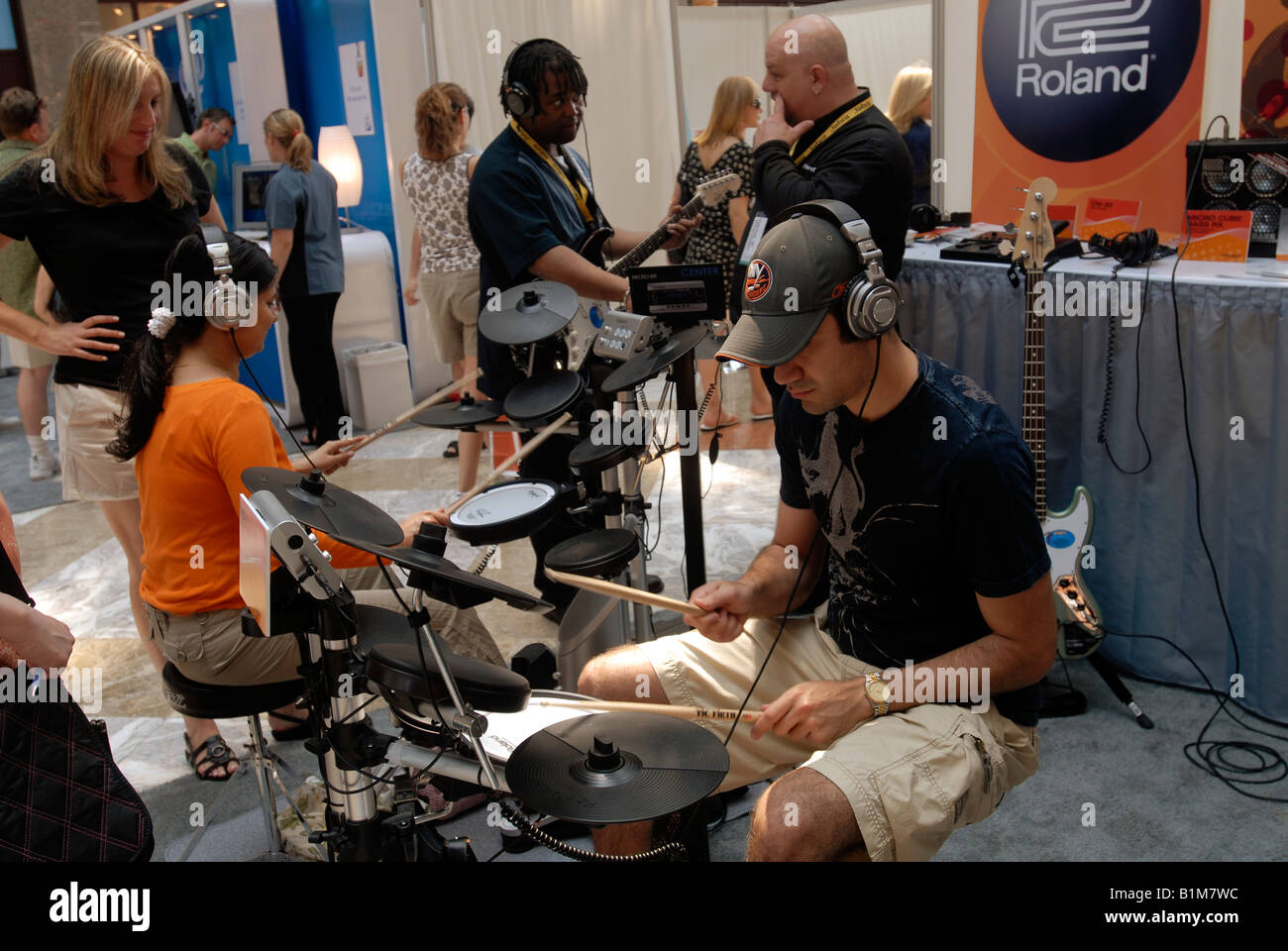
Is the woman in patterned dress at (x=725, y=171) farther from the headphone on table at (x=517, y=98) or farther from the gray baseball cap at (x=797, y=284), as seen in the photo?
the gray baseball cap at (x=797, y=284)

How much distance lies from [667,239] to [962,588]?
5.26ft

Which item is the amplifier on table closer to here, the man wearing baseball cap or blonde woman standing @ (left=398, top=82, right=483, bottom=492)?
the man wearing baseball cap

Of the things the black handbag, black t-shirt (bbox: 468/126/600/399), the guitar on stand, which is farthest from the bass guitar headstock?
the black handbag

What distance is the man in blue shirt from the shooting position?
2.90 m

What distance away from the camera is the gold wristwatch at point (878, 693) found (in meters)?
1.65

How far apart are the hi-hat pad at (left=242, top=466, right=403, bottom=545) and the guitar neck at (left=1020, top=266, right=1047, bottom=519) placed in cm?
199

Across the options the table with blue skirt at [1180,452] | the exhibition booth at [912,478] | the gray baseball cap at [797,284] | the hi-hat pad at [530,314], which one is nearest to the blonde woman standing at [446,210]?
the exhibition booth at [912,478]

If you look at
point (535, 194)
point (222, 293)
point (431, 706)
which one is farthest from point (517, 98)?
point (431, 706)

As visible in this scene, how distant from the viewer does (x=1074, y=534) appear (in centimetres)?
294

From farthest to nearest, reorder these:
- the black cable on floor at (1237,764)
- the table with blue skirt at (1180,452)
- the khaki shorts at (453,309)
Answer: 1. the khaki shorts at (453,309)
2. the table with blue skirt at (1180,452)
3. the black cable on floor at (1237,764)

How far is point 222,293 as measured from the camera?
2004mm

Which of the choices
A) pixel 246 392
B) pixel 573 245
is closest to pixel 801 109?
pixel 573 245

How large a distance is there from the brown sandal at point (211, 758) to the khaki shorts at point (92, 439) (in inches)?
26.1
